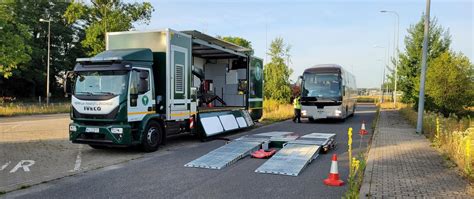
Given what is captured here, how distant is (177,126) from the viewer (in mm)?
12047

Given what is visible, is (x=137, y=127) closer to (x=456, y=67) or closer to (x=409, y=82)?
(x=456, y=67)

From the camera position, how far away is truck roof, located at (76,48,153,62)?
33.3 feet

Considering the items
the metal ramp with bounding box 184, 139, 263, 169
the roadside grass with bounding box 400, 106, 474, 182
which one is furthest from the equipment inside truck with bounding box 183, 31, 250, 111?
the roadside grass with bounding box 400, 106, 474, 182

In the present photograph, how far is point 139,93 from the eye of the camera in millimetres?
10297

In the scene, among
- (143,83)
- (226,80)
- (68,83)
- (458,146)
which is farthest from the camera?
(226,80)

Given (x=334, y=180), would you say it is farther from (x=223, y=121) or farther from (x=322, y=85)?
(x=322, y=85)

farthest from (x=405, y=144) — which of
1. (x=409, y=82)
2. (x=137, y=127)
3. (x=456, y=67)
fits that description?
(x=409, y=82)

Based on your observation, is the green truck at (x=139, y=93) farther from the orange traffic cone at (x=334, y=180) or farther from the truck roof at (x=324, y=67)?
the truck roof at (x=324, y=67)

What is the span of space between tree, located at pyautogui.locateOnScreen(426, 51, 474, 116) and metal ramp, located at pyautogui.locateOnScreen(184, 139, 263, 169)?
555 inches

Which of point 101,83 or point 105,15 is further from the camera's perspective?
point 105,15

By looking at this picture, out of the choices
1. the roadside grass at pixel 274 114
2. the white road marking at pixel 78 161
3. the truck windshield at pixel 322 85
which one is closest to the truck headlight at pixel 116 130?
the white road marking at pixel 78 161

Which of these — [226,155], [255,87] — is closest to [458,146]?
[226,155]

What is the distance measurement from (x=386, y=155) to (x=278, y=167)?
3.29 meters

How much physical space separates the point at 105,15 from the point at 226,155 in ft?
86.5
